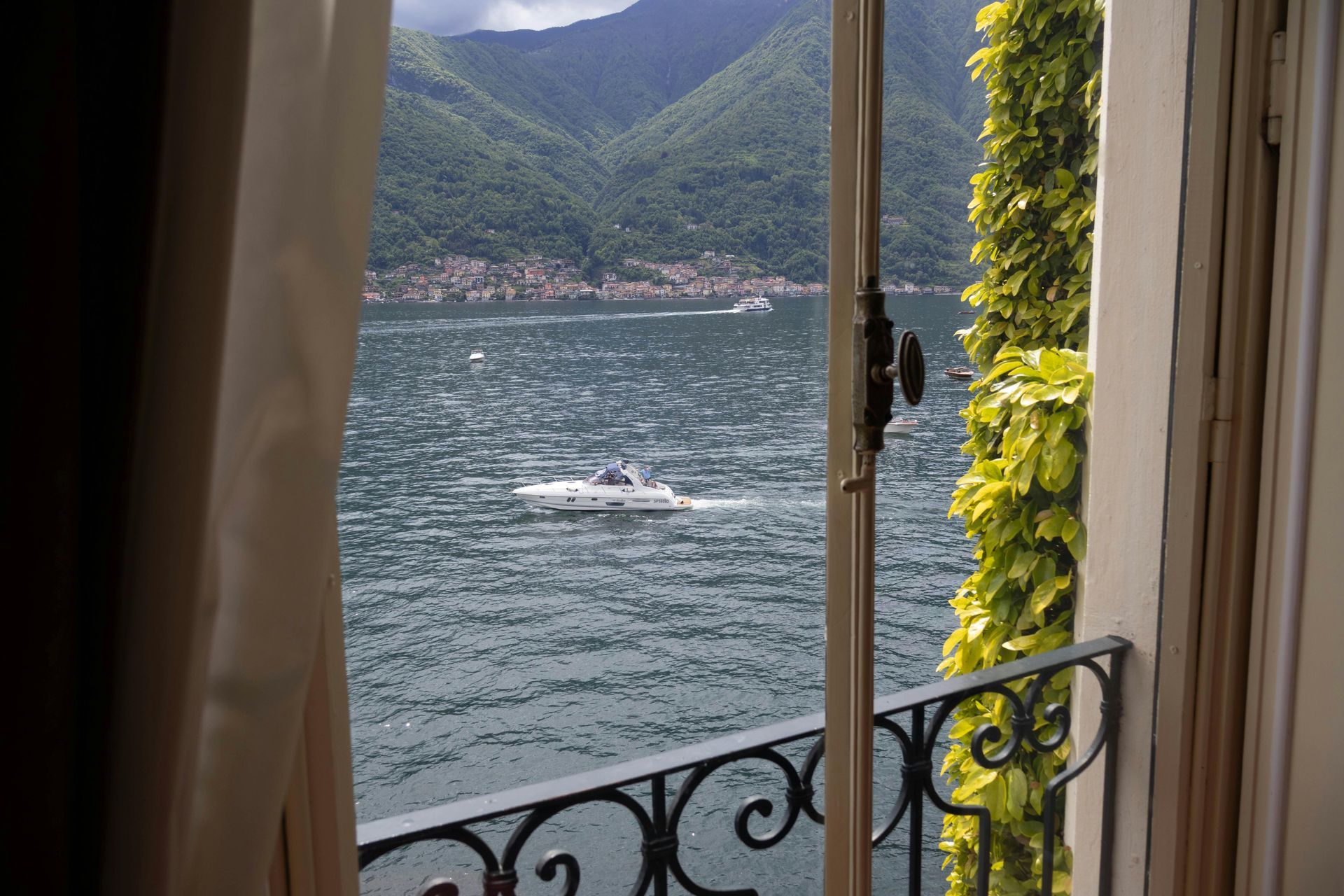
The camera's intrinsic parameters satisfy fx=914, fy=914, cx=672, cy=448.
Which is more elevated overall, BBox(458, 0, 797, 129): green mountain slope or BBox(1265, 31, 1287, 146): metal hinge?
BBox(458, 0, 797, 129): green mountain slope

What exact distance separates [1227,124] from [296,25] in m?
1.25

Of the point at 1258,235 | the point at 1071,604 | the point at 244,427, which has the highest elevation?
the point at 1258,235

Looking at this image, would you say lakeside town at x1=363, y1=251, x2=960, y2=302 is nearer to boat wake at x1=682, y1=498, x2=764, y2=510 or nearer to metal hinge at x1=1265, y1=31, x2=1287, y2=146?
metal hinge at x1=1265, y1=31, x2=1287, y2=146

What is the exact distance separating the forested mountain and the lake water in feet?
32.3

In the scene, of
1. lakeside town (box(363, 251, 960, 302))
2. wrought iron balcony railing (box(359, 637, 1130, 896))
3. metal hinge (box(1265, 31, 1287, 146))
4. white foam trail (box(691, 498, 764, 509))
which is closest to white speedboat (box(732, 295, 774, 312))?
lakeside town (box(363, 251, 960, 302))

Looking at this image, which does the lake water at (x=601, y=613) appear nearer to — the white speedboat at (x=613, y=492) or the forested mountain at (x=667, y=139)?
the white speedboat at (x=613, y=492)

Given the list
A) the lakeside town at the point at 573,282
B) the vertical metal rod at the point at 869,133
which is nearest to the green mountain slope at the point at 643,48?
the lakeside town at the point at 573,282

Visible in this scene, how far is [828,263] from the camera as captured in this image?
0.96 metres

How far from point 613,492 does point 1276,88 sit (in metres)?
16.5

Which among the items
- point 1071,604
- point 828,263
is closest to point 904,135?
point 828,263

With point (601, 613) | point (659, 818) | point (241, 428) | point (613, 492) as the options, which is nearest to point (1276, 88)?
point (659, 818)

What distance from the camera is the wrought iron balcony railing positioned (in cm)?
97

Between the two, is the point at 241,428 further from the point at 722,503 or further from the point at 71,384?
the point at 722,503

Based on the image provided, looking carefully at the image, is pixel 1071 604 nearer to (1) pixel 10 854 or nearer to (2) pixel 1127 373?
(2) pixel 1127 373
